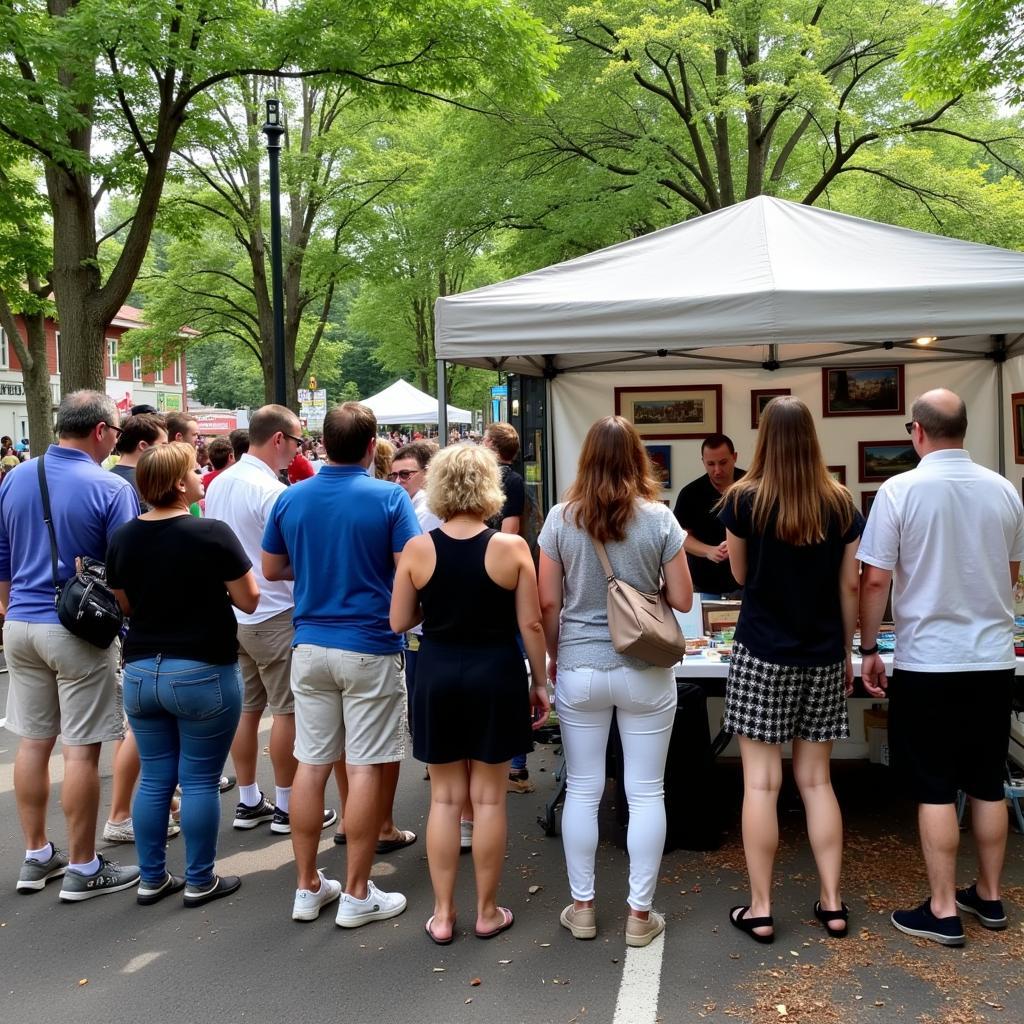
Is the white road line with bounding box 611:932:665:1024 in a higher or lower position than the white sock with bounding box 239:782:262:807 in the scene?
lower

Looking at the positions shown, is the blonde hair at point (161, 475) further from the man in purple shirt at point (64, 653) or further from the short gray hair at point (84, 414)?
the short gray hair at point (84, 414)

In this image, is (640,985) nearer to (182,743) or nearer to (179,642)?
(182,743)

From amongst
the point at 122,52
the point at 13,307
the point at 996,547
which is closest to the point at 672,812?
the point at 996,547

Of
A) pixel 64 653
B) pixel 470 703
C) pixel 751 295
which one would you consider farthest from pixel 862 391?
pixel 64 653

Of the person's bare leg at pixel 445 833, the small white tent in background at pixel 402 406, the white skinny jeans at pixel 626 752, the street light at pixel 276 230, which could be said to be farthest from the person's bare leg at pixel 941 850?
the small white tent in background at pixel 402 406

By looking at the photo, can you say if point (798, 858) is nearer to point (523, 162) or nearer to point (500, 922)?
point (500, 922)

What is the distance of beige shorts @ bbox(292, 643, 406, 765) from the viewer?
3447 mm

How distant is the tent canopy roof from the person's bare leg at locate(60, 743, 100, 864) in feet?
7.91

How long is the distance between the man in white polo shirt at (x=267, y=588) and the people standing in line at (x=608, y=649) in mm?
1562

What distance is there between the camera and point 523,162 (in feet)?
50.2

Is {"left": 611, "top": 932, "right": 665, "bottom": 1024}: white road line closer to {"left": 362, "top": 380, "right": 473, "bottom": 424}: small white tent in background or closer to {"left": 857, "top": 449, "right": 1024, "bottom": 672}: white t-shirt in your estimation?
{"left": 857, "top": 449, "right": 1024, "bottom": 672}: white t-shirt

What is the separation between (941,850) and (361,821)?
6.64 ft

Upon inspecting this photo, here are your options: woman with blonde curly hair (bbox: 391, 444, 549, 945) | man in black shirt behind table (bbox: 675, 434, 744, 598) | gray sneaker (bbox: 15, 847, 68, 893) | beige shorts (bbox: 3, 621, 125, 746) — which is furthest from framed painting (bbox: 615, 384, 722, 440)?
gray sneaker (bbox: 15, 847, 68, 893)

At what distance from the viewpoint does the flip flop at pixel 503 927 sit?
3.39 metres
